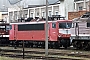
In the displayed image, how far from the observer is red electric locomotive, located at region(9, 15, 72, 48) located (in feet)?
106

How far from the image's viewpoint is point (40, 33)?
35.2 m

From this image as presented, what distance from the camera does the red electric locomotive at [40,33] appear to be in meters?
32.3

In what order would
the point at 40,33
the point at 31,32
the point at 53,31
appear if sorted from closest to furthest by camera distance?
1. the point at 53,31
2. the point at 40,33
3. the point at 31,32

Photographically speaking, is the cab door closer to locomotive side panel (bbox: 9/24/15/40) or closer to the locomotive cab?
the locomotive cab

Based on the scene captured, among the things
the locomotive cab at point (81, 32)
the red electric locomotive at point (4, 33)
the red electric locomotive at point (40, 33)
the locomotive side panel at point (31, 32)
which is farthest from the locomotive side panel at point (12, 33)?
the locomotive cab at point (81, 32)

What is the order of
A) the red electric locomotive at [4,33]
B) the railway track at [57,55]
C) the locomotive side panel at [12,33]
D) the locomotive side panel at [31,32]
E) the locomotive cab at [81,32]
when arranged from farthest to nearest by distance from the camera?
the red electric locomotive at [4,33]
the locomotive side panel at [12,33]
the locomotive side panel at [31,32]
the locomotive cab at [81,32]
the railway track at [57,55]

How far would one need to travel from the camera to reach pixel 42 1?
7200 centimetres

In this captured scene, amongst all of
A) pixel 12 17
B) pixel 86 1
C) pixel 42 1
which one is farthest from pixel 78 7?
pixel 12 17

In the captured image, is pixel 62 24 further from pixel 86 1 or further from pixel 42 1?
pixel 42 1

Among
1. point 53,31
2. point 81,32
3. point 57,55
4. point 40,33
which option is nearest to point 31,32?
point 40,33

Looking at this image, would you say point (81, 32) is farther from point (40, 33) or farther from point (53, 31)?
point (40, 33)

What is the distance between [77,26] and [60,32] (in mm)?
3016

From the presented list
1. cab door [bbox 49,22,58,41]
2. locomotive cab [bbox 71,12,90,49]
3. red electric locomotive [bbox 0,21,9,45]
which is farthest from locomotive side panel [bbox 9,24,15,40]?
locomotive cab [bbox 71,12,90,49]

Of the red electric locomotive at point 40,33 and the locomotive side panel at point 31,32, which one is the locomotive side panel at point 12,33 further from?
the locomotive side panel at point 31,32
